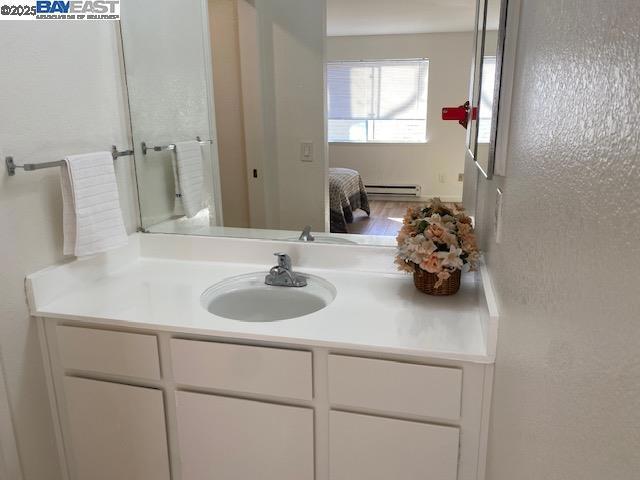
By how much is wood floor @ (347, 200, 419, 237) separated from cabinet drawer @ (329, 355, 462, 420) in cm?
61

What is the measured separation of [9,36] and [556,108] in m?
1.42

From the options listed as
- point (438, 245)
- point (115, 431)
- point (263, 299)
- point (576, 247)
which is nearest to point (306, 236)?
point (263, 299)

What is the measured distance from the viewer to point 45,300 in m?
1.55

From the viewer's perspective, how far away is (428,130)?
181 centimetres

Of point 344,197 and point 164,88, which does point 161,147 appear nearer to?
point 164,88

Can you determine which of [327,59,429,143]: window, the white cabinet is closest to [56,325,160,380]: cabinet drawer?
the white cabinet

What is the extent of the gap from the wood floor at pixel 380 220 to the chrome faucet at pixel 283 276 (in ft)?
0.93

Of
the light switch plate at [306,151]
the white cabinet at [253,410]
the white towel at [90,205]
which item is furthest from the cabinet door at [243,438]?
the light switch plate at [306,151]

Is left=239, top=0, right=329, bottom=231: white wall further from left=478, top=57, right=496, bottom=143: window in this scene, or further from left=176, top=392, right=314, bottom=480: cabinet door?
left=176, top=392, right=314, bottom=480: cabinet door

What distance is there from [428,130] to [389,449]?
42.1 inches

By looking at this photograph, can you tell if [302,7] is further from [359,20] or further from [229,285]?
[229,285]

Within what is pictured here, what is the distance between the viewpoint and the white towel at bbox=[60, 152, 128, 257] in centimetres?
155

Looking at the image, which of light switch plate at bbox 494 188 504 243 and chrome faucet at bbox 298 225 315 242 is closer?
light switch plate at bbox 494 188 504 243

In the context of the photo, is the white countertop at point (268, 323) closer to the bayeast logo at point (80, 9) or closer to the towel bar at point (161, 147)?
the towel bar at point (161, 147)
